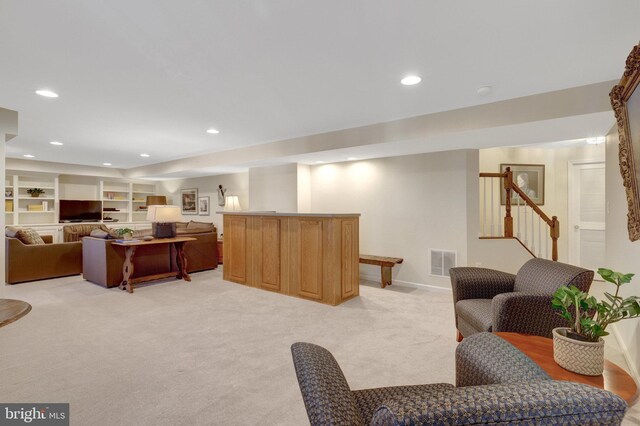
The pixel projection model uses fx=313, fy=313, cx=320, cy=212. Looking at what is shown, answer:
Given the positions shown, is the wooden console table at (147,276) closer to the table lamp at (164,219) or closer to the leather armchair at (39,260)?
the table lamp at (164,219)

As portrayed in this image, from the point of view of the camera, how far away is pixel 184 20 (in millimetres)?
1875

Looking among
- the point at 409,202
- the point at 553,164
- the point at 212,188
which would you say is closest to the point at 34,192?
the point at 212,188

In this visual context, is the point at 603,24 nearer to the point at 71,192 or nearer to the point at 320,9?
the point at 320,9

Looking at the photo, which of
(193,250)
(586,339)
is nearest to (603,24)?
(586,339)

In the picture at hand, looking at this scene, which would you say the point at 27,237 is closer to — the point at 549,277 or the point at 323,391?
the point at 323,391

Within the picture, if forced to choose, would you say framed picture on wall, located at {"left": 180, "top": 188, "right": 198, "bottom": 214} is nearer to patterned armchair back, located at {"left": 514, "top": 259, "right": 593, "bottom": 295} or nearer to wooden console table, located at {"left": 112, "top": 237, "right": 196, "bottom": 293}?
wooden console table, located at {"left": 112, "top": 237, "right": 196, "bottom": 293}

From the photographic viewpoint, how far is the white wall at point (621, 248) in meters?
2.29

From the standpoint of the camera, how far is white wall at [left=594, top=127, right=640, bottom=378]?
2.29 m

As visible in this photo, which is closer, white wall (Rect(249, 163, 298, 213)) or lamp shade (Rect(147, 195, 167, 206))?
white wall (Rect(249, 163, 298, 213))

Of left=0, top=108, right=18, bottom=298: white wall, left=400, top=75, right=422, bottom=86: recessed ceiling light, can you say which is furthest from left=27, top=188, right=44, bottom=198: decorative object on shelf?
left=400, top=75, right=422, bottom=86: recessed ceiling light

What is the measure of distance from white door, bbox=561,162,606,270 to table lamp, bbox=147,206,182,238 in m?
6.73

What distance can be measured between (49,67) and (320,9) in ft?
7.48

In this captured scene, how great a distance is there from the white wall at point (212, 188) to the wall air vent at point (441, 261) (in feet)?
14.9

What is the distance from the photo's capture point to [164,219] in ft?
16.6
